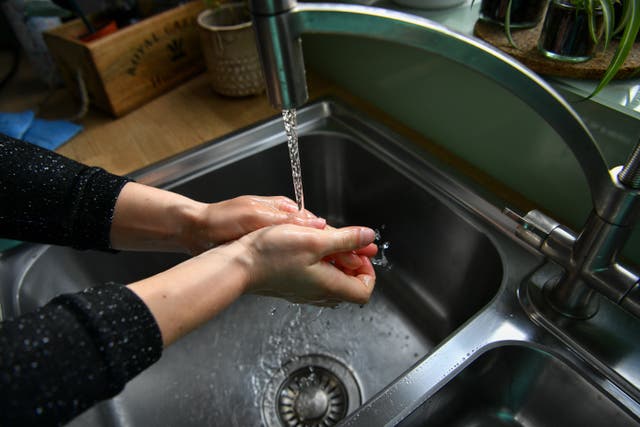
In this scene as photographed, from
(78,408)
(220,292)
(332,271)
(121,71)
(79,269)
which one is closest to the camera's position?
(78,408)

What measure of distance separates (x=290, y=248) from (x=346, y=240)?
8cm

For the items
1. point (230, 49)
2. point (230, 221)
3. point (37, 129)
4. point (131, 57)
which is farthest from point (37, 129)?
point (230, 221)

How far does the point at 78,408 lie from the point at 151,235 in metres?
0.28

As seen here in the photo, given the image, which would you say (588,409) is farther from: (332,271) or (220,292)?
(220,292)

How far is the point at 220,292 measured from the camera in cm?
45

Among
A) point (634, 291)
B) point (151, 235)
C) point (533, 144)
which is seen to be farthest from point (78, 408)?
point (533, 144)

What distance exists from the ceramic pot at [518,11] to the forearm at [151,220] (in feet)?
1.77

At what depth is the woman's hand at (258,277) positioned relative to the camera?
1.35 feet

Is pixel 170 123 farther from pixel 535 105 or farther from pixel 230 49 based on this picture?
pixel 535 105

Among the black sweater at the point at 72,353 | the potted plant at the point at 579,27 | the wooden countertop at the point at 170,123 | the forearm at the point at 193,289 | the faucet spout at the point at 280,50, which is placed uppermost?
the faucet spout at the point at 280,50

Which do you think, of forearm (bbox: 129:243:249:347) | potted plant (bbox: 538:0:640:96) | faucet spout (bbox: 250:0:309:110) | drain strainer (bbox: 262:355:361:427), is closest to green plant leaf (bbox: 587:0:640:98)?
potted plant (bbox: 538:0:640:96)

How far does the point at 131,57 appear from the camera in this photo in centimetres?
88

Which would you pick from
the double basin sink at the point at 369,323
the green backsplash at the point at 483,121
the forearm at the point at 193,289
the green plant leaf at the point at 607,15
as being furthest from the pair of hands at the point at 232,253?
the green plant leaf at the point at 607,15

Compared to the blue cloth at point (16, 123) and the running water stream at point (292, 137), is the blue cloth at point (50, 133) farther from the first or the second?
the running water stream at point (292, 137)
